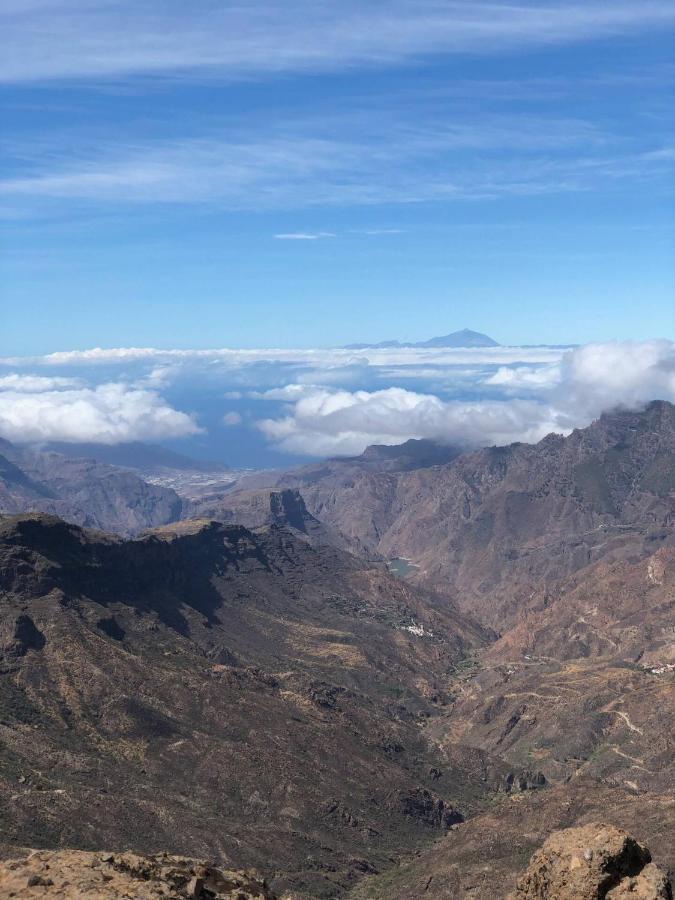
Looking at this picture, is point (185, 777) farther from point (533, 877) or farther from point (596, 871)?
point (596, 871)

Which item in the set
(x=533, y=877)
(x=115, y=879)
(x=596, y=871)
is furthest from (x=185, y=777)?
(x=596, y=871)

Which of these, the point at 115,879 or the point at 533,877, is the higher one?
the point at 533,877

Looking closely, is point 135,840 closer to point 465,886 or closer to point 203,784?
point 203,784

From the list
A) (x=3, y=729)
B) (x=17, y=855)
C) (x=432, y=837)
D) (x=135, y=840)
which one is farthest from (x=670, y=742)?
(x=17, y=855)

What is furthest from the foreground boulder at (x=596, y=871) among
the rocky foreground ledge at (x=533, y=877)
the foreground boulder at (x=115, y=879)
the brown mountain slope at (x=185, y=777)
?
the brown mountain slope at (x=185, y=777)

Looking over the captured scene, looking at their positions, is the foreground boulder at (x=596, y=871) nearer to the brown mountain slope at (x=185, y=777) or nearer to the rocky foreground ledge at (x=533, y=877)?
the rocky foreground ledge at (x=533, y=877)
